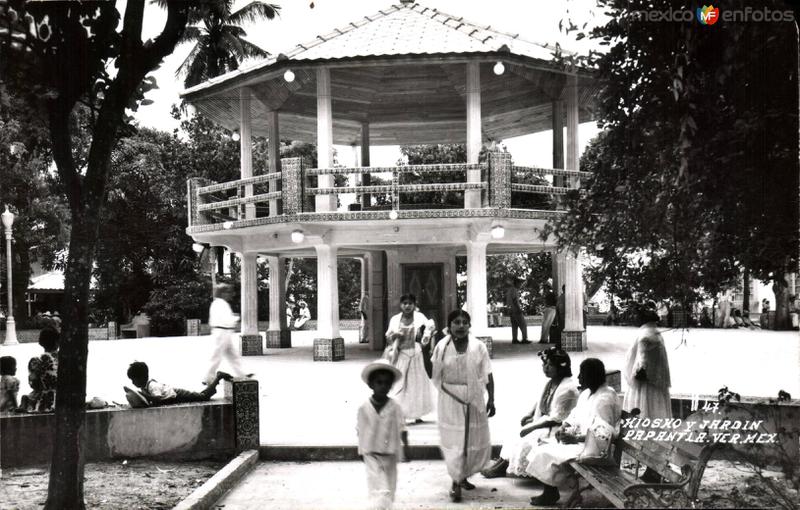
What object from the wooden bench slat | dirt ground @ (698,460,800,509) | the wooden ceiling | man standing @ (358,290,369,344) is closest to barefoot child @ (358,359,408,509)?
the wooden bench slat

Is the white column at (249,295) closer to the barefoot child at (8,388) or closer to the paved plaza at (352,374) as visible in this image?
the paved plaza at (352,374)

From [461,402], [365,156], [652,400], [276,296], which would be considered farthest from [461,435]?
[365,156]

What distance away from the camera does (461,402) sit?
6.82 meters

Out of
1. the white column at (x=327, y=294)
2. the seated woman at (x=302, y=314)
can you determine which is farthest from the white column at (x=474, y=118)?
the seated woman at (x=302, y=314)

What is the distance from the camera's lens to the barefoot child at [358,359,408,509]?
5645 millimetres

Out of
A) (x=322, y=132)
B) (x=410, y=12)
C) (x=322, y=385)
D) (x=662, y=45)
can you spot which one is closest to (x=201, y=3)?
(x=662, y=45)

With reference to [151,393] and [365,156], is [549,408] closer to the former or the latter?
[151,393]

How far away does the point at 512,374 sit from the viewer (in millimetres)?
14336

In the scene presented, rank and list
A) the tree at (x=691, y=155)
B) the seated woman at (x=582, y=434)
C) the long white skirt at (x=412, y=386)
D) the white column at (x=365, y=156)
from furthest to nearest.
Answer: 1. the white column at (x=365, y=156)
2. the long white skirt at (x=412, y=386)
3. the seated woman at (x=582, y=434)
4. the tree at (x=691, y=155)

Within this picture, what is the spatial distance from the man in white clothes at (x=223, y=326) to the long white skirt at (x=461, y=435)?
4.87 meters

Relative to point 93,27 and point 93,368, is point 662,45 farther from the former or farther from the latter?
Answer: point 93,368

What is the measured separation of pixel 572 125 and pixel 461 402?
13.1 meters

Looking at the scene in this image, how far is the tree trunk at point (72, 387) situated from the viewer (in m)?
5.98

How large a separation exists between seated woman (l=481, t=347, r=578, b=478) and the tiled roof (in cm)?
1056
